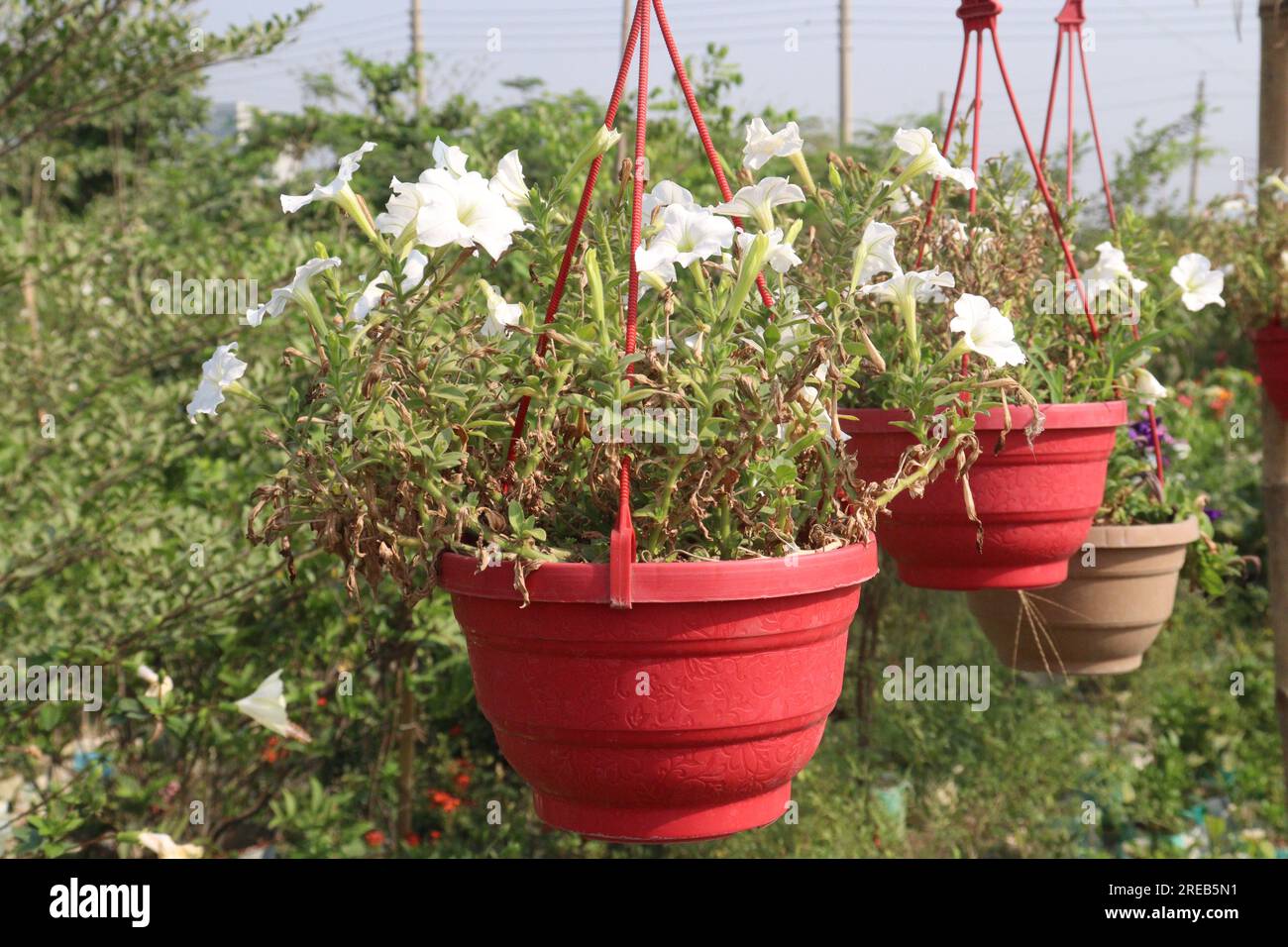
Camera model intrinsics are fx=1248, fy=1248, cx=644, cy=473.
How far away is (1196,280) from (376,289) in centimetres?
148

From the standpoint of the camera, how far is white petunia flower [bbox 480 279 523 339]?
4.30 ft

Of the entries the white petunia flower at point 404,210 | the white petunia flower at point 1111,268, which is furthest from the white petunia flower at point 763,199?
the white petunia flower at point 1111,268

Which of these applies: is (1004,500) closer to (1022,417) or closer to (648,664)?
(1022,417)

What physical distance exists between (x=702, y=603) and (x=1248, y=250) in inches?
84.7

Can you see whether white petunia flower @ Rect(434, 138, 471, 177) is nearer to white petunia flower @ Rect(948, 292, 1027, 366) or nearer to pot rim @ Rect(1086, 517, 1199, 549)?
white petunia flower @ Rect(948, 292, 1027, 366)

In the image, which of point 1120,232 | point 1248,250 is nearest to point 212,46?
point 1120,232

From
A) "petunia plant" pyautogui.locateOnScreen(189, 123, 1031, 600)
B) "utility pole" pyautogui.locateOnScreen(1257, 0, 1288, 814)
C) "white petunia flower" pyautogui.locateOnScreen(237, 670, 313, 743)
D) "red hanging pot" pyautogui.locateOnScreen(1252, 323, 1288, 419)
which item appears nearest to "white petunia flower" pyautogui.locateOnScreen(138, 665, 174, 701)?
"white petunia flower" pyautogui.locateOnScreen(237, 670, 313, 743)

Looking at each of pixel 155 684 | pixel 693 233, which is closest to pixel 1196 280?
pixel 693 233

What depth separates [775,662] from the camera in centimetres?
122

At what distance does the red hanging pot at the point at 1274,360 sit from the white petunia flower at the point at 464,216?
2.14 meters

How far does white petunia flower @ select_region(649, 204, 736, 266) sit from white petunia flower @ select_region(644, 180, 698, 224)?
6cm

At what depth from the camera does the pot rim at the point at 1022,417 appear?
1.65m

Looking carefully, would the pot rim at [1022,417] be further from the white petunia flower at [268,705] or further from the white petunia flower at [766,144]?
the white petunia flower at [268,705]
